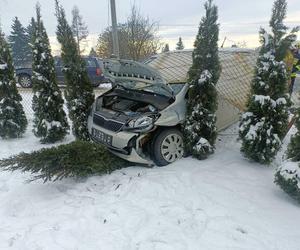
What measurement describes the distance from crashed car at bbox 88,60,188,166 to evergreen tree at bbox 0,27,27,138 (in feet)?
7.06

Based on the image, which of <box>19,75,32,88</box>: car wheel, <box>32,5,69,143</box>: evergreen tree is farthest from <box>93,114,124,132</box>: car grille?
<box>19,75,32,88</box>: car wheel

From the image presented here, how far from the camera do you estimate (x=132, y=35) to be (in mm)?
21125

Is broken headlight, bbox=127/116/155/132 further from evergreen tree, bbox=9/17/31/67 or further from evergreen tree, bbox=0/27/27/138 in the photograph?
evergreen tree, bbox=9/17/31/67

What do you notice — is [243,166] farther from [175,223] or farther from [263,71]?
[175,223]

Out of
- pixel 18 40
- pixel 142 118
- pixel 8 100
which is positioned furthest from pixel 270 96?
pixel 18 40

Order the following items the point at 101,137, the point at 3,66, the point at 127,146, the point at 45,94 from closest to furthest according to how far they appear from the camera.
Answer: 1. the point at 127,146
2. the point at 101,137
3. the point at 45,94
4. the point at 3,66

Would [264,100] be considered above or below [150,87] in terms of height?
below

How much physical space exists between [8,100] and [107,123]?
3094mm

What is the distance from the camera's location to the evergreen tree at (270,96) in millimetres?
4918

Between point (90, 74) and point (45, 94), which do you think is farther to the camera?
point (90, 74)

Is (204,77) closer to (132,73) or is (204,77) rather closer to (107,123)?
(132,73)

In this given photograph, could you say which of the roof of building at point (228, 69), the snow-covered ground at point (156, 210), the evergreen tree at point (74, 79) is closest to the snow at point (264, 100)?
the snow-covered ground at point (156, 210)

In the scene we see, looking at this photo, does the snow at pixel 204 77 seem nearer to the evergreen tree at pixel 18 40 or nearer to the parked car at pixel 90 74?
the parked car at pixel 90 74

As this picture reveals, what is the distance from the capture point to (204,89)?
5.44 meters
